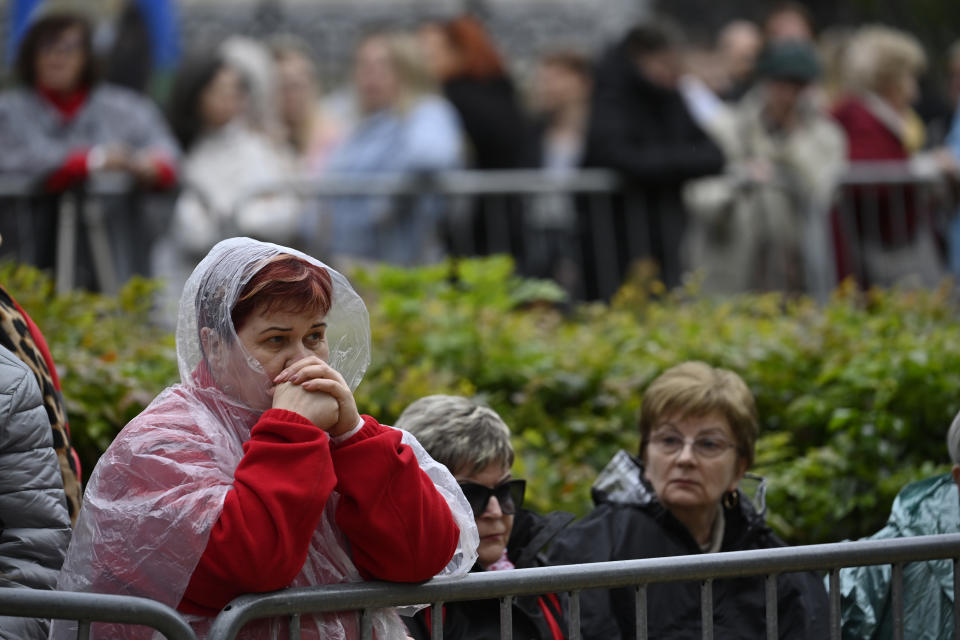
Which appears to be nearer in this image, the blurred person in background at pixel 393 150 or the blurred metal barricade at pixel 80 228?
the blurred metal barricade at pixel 80 228

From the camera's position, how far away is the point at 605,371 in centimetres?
629

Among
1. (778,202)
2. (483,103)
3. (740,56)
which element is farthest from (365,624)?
(740,56)

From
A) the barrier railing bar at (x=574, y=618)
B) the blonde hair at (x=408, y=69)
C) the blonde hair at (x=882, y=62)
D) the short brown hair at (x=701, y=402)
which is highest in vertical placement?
the blonde hair at (x=408, y=69)

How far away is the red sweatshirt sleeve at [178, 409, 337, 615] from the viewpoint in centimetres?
296

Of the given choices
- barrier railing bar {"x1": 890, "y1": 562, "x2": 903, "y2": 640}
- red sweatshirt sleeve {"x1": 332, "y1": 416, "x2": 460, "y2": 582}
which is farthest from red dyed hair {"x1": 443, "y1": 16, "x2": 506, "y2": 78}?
red sweatshirt sleeve {"x1": 332, "y1": 416, "x2": 460, "y2": 582}

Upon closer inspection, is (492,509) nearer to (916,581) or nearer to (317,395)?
(317,395)

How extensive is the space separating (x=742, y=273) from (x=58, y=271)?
4307mm

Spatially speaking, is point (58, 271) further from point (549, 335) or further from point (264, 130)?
point (549, 335)

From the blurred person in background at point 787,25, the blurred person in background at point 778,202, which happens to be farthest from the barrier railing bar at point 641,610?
the blurred person in background at point 787,25

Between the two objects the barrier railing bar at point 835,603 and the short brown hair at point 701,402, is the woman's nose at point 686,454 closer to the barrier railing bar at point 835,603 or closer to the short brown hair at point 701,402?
the short brown hair at point 701,402

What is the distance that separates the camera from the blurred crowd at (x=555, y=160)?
8805 mm

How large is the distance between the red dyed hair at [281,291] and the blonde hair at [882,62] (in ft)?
25.7

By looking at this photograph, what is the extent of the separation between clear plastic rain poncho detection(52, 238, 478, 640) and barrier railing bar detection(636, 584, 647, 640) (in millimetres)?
393

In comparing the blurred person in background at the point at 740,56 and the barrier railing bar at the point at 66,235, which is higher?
the blurred person in background at the point at 740,56
